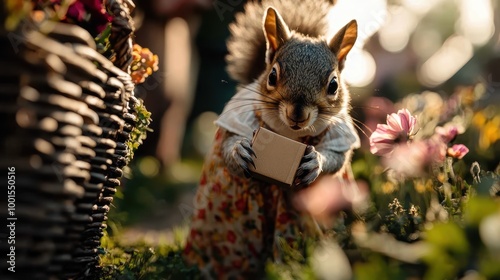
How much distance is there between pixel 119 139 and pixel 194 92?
16.5 feet

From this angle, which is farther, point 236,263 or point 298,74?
point 236,263

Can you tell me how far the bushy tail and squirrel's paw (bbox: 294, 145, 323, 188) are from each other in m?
0.52

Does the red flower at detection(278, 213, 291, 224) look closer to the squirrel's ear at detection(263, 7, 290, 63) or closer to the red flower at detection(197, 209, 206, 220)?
the red flower at detection(197, 209, 206, 220)

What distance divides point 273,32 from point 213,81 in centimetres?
456

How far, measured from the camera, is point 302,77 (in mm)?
1716

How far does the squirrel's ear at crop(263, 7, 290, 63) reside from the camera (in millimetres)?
1837

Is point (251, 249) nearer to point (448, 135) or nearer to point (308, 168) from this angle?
point (308, 168)

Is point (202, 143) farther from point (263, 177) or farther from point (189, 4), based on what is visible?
point (263, 177)

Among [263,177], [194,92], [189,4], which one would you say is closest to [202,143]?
[194,92]

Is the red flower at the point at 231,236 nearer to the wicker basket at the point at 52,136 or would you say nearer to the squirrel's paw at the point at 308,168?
the squirrel's paw at the point at 308,168

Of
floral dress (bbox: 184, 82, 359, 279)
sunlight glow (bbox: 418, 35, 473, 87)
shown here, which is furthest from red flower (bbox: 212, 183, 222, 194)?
sunlight glow (bbox: 418, 35, 473, 87)

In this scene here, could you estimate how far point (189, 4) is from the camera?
438 centimetres

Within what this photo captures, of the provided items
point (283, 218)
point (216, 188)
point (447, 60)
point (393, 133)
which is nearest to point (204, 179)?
point (216, 188)

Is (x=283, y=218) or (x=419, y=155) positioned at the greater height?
(x=419, y=155)
